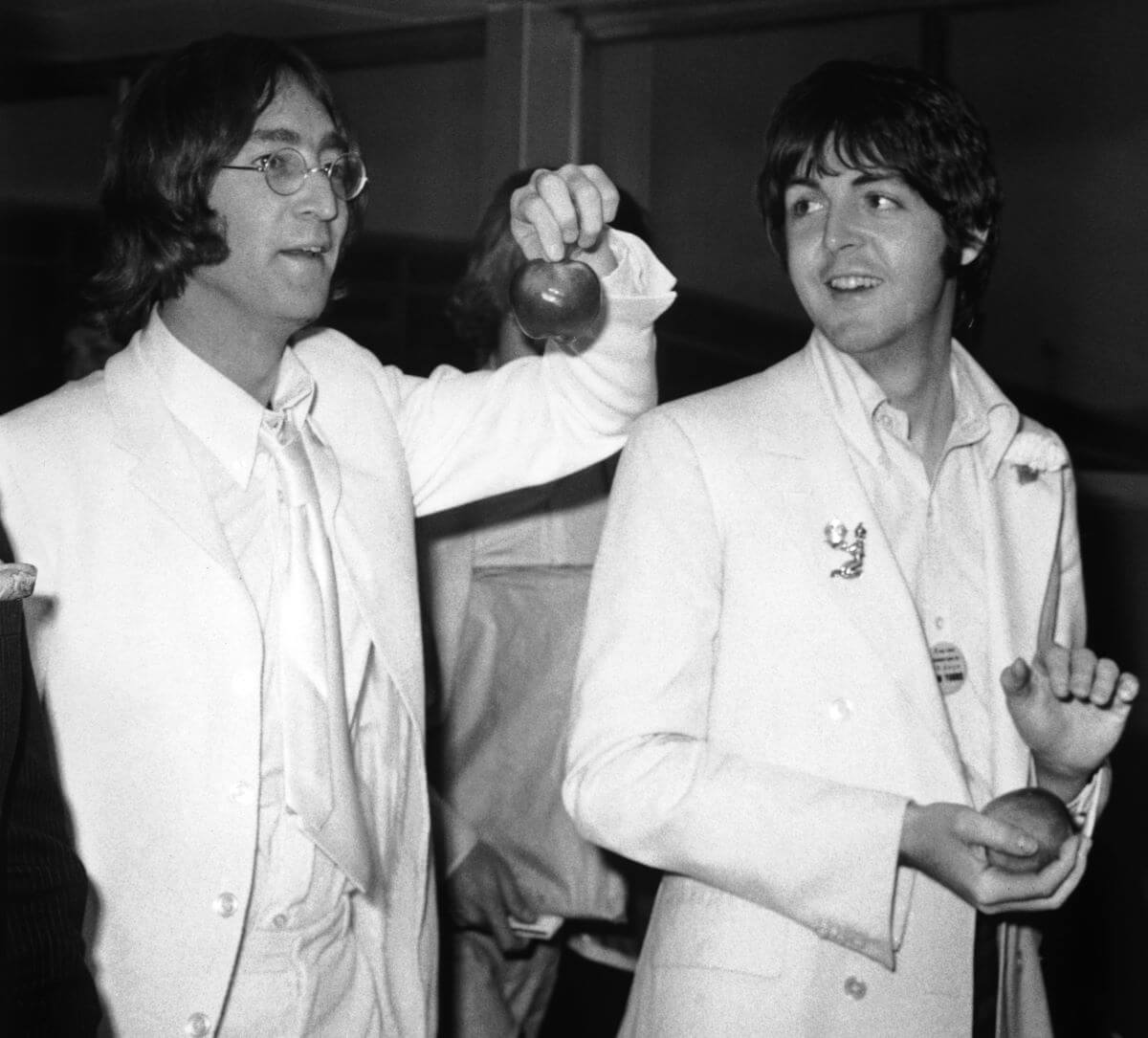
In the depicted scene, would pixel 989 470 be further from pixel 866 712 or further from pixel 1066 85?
pixel 1066 85

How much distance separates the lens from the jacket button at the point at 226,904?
5.33 ft

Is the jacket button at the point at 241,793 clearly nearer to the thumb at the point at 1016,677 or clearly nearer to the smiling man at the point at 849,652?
the smiling man at the point at 849,652

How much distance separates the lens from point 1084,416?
11.1ft

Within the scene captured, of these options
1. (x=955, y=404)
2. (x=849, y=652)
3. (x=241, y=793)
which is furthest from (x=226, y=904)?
(x=955, y=404)

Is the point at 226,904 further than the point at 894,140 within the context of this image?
No

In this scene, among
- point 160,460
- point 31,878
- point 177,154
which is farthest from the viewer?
point 177,154

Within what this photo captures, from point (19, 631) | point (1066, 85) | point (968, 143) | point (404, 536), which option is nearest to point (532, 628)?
point (404, 536)

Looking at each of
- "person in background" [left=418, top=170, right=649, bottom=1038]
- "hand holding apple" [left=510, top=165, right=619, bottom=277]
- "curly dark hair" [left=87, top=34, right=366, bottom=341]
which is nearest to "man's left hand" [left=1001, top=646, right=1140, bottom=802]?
"hand holding apple" [left=510, top=165, right=619, bottom=277]

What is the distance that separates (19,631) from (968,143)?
4.02ft

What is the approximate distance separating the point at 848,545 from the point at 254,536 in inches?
26.2

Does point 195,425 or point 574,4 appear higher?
point 574,4

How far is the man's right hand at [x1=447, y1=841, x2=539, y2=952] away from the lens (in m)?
2.37

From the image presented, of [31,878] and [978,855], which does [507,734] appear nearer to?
[978,855]

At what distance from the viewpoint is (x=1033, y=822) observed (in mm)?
1461
